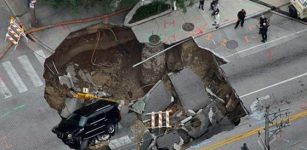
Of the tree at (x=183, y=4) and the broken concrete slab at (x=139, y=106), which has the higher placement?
the tree at (x=183, y=4)

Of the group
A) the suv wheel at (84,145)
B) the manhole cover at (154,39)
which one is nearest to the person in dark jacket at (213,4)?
the manhole cover at (154,39)

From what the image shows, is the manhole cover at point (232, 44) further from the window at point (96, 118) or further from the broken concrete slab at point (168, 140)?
the window at point (96, 118)

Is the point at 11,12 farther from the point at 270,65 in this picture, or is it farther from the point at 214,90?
the point at 270,65

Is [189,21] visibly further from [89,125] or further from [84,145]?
[84,145]

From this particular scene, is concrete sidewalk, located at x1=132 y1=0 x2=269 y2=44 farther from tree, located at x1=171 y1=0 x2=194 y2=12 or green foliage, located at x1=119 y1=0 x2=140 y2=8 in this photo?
green foliage, located at x1=119 y1=0 x2=140 y2=8

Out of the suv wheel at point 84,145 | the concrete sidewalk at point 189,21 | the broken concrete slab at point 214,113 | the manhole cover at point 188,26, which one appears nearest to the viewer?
the suv wheel at point 84,145

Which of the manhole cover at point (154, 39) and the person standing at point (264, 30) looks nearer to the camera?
the person standing at point (264, 30)

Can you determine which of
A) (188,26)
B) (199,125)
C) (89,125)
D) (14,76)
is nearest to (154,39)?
(188,26)
